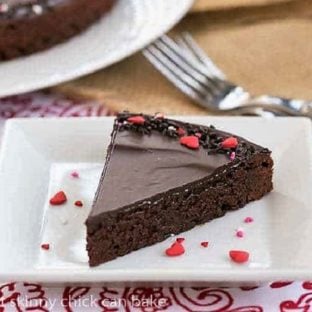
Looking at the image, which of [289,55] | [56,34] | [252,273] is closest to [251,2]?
[289,55]

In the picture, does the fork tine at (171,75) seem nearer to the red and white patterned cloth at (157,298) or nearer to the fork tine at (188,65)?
the fork tine at (188,65)

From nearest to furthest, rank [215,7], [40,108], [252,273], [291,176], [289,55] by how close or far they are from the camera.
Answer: [252,273]
[291,176]
[40,108]
[289,55]
[215,7]

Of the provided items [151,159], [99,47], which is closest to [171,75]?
[99,47]

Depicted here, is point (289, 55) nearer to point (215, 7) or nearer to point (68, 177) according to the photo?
point (215, 7)

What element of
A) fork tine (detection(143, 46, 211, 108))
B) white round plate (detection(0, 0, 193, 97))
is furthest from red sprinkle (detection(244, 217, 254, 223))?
white round plate (detection(0, 0, 193, 97))

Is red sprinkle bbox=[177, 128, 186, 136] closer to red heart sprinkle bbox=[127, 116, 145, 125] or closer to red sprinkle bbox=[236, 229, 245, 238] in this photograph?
red heart sprinkle bbox=[127, 116, 145, 125]

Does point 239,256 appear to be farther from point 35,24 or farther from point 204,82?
point 35,24
